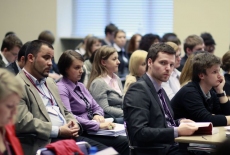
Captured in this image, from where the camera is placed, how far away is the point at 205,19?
30.8 ft

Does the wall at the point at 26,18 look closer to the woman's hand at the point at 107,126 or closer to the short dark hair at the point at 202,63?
the woman's hand at the point at 107,126

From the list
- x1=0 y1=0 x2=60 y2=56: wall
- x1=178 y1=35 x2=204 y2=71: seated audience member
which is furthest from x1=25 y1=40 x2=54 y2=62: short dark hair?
→ x1=0 y1=0 x2=60 y2=56: wall

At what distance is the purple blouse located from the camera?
4.48m

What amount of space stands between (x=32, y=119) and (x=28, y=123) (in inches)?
1.9

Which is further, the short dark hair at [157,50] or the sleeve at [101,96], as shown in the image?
→ the sleeve at [101,96]

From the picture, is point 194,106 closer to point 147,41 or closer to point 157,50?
point 157,50

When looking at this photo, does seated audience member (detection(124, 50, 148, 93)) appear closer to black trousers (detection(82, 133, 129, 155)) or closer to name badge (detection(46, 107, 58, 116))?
black trousers (detection(82, 133, 129, 155))

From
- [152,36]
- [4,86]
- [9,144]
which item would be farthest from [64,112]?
[152,36]

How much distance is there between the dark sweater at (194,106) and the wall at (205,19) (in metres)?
5.15

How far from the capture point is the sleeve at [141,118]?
3.57 metres

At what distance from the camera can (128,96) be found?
3697mm

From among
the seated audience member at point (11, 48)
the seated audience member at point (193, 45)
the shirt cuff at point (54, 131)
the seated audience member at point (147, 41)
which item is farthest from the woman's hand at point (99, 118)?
the seated audience member at point (147, 41)

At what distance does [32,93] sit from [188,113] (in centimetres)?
138

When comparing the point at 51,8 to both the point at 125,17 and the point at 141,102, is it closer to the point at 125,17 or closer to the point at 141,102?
the point at 125,17
